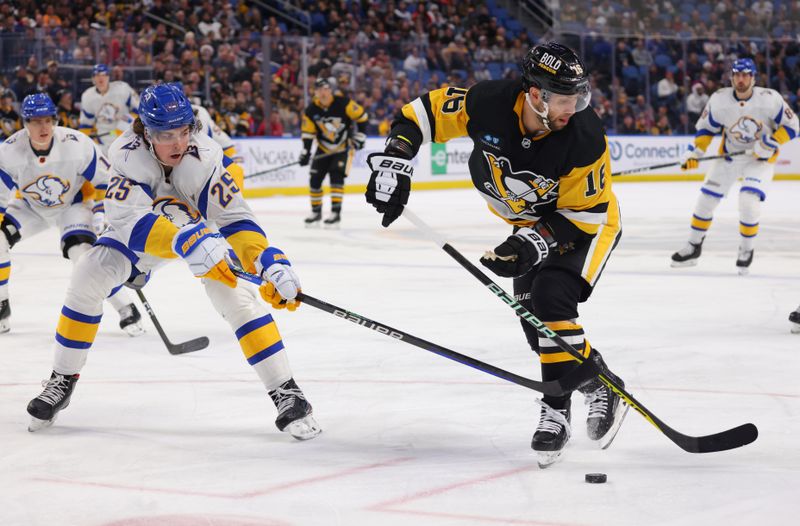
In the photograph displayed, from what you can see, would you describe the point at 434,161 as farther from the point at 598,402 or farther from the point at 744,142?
the point at 598,402

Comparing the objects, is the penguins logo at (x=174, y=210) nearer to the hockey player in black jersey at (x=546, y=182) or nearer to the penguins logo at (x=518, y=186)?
the hockey player in black jersey at (x=546, y=182)

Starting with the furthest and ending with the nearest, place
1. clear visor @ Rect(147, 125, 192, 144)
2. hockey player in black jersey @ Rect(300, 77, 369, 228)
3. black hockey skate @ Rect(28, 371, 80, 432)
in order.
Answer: hockey player in black jersey @ Rect(300, 77, 369, 228)
black hockey skate @ Rect(28, 371, 80, 432)
clear visor @ Rect(147, 125, 192, 144)

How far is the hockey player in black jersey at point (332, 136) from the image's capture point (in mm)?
9984

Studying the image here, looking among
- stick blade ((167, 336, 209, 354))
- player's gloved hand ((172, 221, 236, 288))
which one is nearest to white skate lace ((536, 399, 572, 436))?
player's gloved hand ((172, 221, 236, 288))

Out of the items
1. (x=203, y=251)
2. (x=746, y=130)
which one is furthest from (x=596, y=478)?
(x=746, y=130)

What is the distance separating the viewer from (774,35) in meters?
16.5

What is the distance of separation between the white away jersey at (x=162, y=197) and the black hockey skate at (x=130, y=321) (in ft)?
5.36

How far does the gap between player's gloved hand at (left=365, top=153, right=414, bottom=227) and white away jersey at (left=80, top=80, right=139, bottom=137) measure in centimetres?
809

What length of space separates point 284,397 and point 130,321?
76.5 inches

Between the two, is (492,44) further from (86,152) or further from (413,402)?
(413,402)

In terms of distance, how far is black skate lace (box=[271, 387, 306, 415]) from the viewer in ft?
10.3

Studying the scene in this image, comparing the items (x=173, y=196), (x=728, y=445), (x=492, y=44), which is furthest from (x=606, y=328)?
(x=492, y=44)

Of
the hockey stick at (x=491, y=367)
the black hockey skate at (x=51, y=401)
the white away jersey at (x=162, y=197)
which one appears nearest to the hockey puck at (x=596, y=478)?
the hockey stick at (x=491, y=367)

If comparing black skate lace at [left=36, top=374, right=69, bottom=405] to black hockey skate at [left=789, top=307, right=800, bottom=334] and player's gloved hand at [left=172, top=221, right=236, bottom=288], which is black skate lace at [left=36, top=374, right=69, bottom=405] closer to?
player's gloved hand at [left=172, top=221, right=236, bottom=288]
